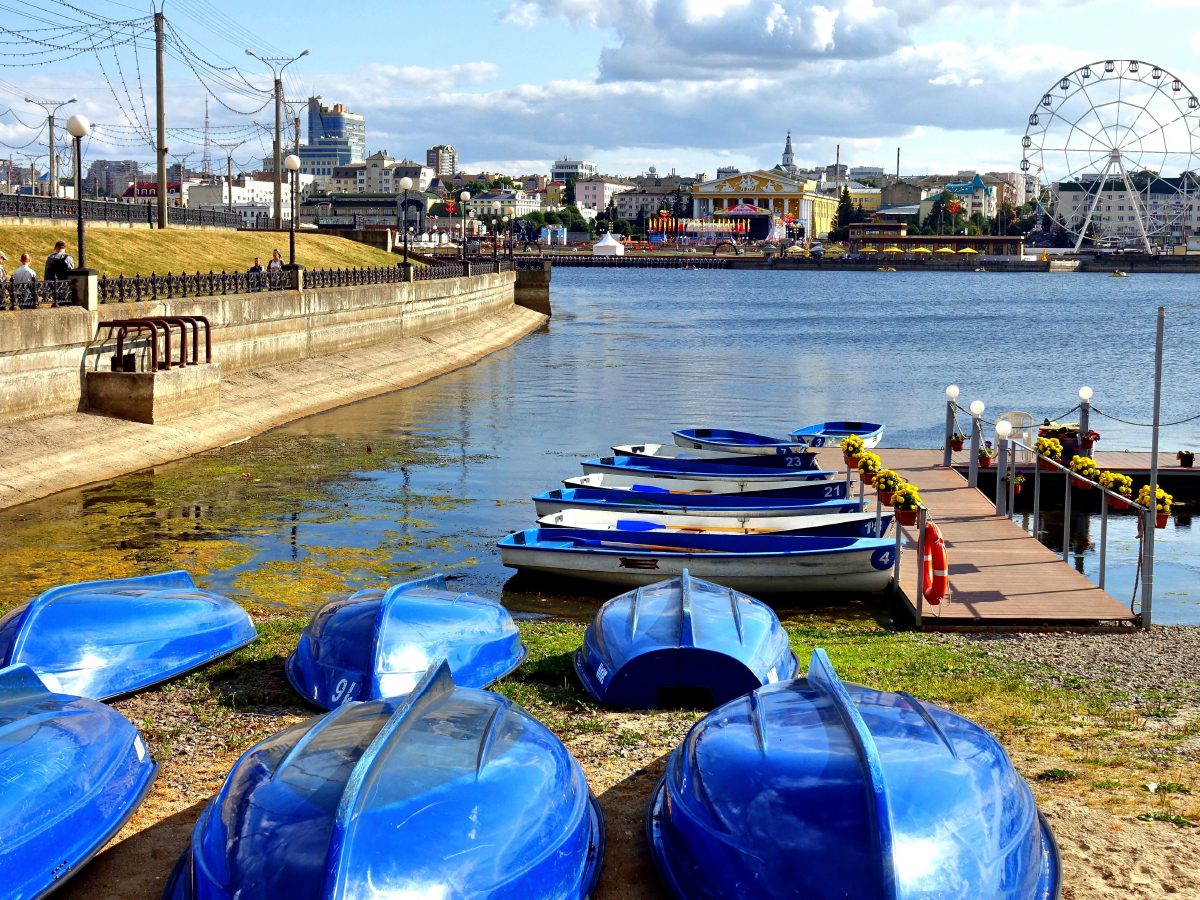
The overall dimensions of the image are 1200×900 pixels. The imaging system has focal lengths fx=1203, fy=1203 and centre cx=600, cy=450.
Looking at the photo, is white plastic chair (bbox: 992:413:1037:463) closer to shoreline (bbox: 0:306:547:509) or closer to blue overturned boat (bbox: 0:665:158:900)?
shoreline (bbox: 0:306:547:509)

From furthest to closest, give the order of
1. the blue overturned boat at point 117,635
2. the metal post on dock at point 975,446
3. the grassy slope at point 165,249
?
1. the grassy slope at point 165,249
2. the metal post on dock at point 975,446
3. the blue overturned boat at point 117,635

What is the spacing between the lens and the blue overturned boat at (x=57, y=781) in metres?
6.45

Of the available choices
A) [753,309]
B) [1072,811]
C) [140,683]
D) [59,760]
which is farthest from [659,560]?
[753,309]

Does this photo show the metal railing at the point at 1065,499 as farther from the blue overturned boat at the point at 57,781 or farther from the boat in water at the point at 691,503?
the blue overturned boat at the point at 57,781

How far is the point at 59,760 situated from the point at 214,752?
1.92m

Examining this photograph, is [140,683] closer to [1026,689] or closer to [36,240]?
[1026,689]

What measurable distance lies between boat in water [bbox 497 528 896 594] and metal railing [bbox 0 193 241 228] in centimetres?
3060

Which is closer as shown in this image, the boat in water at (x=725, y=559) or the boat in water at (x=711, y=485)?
the boat in water at (x=725, y=559)

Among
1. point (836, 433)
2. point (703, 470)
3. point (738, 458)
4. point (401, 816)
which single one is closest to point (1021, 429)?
point (836, 433)

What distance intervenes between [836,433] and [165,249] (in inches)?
1095

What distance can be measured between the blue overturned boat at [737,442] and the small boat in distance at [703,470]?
0.93 meters

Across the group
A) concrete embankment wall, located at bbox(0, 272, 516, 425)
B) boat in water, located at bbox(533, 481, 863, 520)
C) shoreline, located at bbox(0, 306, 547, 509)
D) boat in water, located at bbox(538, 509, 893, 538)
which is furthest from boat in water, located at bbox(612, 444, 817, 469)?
concrete embankment wall, located at bbox(0, 272, 516, 425)

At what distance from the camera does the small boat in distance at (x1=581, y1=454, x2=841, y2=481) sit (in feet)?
70.4

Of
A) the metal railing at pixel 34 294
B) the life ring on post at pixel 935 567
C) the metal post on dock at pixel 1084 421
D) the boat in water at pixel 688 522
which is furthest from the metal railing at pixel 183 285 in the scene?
the metal post on dock at pixel 1084 421
